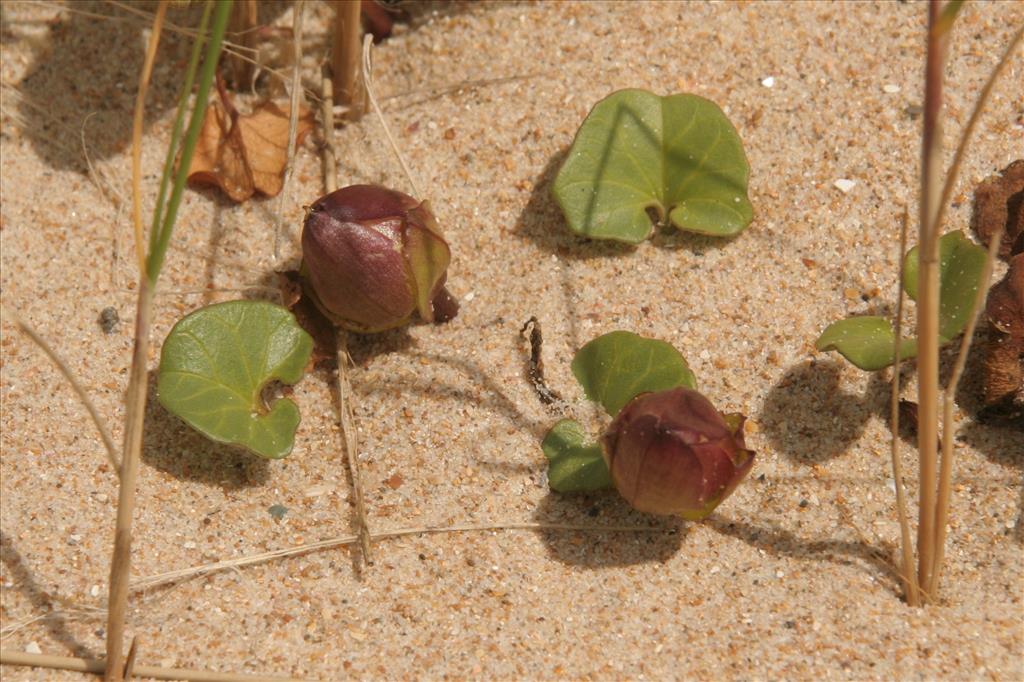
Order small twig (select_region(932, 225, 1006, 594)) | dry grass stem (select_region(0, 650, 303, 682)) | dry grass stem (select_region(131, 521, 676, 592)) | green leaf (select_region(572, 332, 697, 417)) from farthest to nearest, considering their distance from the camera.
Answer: green leaf (select_region(572, 332, 697, 417))
dry grass stem (select_region(131, 521, 676, 592))
dry grass stem (select_region(0, 650, 303, 682))
small twig (select_region(932, 225, 1006, 594))

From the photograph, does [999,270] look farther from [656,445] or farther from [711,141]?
[656,445]

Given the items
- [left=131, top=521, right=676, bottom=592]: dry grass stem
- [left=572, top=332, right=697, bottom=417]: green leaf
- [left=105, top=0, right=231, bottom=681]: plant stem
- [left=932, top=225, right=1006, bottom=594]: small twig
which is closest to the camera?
[left=105, top=0, right=231, bottom=681]: plant stem

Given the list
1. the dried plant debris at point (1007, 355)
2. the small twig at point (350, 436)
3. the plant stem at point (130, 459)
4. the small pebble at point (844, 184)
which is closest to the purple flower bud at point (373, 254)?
the small twig at point (350, 436)

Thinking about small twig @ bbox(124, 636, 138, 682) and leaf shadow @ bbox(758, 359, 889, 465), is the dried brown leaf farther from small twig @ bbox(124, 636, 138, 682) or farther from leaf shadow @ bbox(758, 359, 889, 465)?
small twig @ bbox(124, 636, 138, 682)

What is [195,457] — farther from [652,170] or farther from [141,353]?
[652,170]

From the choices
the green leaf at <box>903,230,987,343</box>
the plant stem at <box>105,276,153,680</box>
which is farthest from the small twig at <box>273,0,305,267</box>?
the green leaf at <box>903,230,987,343</box>

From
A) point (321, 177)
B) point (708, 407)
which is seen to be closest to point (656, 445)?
point (708, 407)

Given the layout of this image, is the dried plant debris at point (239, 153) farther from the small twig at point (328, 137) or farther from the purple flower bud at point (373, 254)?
the purple flower bud at point (373, 254)
